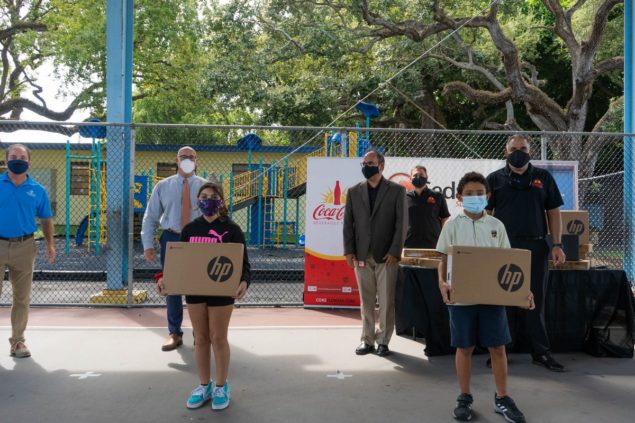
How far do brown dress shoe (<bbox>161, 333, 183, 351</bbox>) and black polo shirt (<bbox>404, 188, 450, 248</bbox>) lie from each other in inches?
121

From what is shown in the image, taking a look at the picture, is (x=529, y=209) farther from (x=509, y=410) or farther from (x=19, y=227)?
(x=19, y=227)

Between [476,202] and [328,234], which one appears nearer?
[476,202]

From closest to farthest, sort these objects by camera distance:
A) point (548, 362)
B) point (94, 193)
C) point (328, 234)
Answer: point (548, 362), point (328, 234), point (94, 193)

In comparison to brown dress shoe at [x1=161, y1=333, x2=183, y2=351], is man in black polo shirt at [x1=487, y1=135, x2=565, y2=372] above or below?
above

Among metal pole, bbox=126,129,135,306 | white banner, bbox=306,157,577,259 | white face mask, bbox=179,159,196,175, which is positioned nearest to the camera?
white face mask, bbox=179,159,196,175

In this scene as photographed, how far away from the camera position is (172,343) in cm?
607

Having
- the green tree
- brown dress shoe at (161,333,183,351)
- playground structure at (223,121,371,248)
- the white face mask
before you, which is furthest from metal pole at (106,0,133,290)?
the green tree

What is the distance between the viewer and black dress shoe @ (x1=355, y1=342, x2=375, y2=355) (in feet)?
19.7

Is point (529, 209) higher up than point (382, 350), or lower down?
higher up

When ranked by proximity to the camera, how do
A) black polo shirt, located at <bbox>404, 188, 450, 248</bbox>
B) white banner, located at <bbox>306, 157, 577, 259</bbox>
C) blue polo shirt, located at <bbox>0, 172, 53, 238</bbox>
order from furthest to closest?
white banner, located at <bbox>306, 157, 577, 259</bbox> → black polo shirt, located at <bbox>404, 188, 450, 248</bbox> → blue polo shirt, located at <bbox>0, 172, 53, 238</bbox>

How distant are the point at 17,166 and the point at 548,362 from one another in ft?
17.0

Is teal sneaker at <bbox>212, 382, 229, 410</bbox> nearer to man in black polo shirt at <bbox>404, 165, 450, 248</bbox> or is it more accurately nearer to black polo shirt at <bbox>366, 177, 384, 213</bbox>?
black polo shirt at <bbox>366, 177, 384, 213</bbox>

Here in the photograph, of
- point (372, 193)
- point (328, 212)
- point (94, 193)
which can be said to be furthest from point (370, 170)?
point (94, 193)

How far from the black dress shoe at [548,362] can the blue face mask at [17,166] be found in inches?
200
